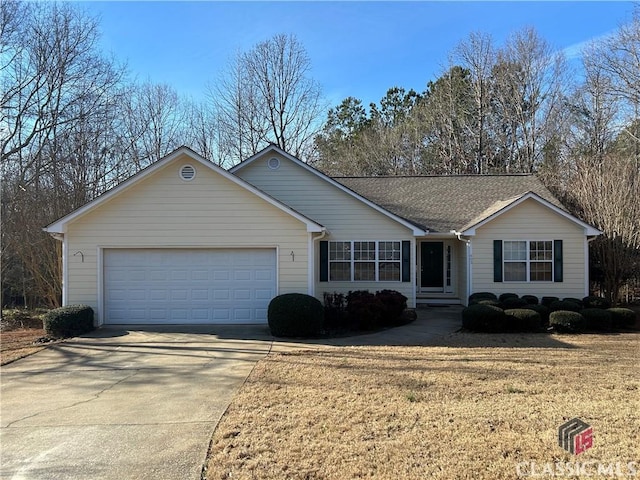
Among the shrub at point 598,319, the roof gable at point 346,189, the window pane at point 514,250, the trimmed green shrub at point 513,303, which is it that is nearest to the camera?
the shrub at point 598,319

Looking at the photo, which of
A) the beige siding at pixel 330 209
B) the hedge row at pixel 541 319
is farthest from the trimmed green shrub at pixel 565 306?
the beige siding at pixel 330 209

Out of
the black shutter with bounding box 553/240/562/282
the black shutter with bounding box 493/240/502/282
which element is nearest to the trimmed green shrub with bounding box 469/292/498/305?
the black shutter with bounding box 493/240/502/282

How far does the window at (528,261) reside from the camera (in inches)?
603

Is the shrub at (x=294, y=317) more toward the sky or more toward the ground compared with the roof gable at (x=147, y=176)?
more toward the ground

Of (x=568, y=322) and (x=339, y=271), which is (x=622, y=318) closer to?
(x=568, y=322)

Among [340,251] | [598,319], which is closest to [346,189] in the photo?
[340,251]

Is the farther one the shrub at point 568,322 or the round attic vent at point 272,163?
the round attic vent at point 272,163

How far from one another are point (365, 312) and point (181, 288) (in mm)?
5302

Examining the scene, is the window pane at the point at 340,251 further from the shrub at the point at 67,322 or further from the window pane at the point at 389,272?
the shrub at the point at 67,322

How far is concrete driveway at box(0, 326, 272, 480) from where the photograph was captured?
14.7ft

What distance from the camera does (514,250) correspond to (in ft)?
50.7

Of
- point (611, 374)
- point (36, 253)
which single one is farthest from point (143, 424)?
point (36, 253)

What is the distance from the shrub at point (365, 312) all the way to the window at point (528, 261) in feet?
17.8

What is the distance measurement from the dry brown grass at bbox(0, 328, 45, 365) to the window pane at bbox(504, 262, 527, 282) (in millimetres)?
13922
